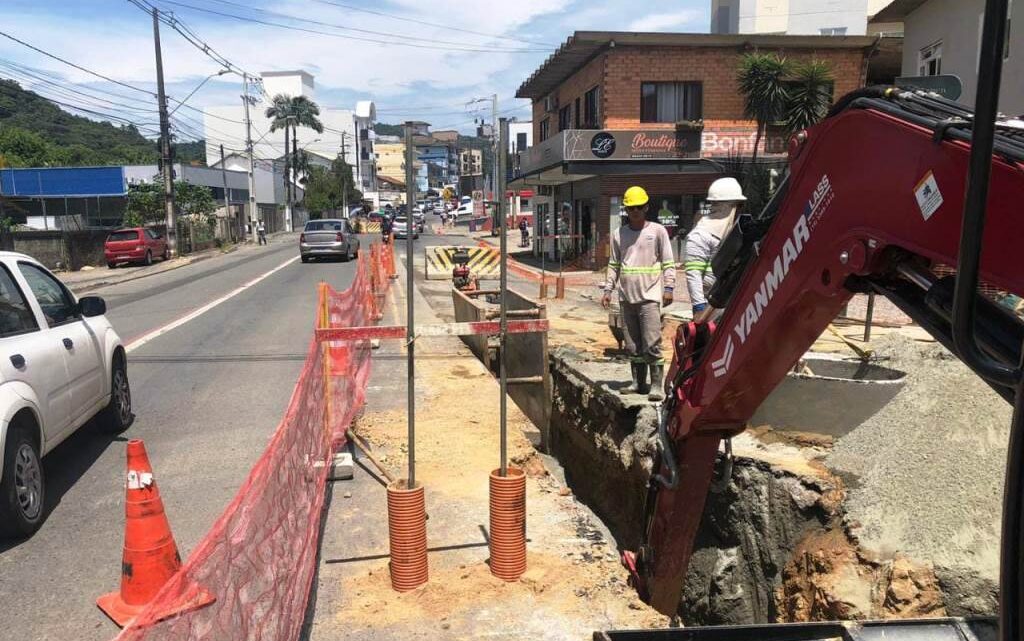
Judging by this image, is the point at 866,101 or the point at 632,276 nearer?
the point at 866,101

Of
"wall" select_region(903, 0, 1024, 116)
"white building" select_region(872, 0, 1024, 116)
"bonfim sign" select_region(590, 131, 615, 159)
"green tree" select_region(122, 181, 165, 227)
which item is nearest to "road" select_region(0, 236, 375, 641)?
"wall" select_region(903, 0, 1024, 116)

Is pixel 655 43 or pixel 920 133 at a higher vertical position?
pixel 655 43

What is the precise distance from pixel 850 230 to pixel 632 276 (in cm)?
452

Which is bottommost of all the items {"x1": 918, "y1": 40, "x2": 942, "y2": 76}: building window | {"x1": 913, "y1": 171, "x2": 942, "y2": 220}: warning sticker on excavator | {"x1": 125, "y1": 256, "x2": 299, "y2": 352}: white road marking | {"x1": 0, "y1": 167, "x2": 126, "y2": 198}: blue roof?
{"x1": 125, "y1": 256, "x2": 299, "y2": 352}: white road marking

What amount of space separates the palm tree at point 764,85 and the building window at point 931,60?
578cm

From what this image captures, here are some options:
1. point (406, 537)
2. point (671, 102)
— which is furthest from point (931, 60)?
point (406, 537)

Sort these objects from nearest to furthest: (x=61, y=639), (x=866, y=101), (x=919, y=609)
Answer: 1. (x=866, y=101)
2. (x=61, y=639)
3. (x=919, y=609)

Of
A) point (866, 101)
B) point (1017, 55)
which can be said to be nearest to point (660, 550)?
point (866, 101)

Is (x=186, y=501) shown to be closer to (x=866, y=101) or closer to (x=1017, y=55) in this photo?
(x=866, y=101)

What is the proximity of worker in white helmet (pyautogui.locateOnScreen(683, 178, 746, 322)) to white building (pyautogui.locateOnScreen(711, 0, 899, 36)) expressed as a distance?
38632 millimetres

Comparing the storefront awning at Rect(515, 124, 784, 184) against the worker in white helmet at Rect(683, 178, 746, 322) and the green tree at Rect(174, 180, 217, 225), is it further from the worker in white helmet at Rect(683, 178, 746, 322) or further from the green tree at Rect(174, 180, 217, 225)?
the green tree at Rect(174, 180, 217, 225)

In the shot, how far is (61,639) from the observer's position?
12.0 ft

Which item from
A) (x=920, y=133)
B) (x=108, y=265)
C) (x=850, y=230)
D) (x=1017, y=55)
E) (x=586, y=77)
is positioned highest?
(x=586, y=77)

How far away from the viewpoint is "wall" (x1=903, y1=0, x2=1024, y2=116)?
12297 mm
